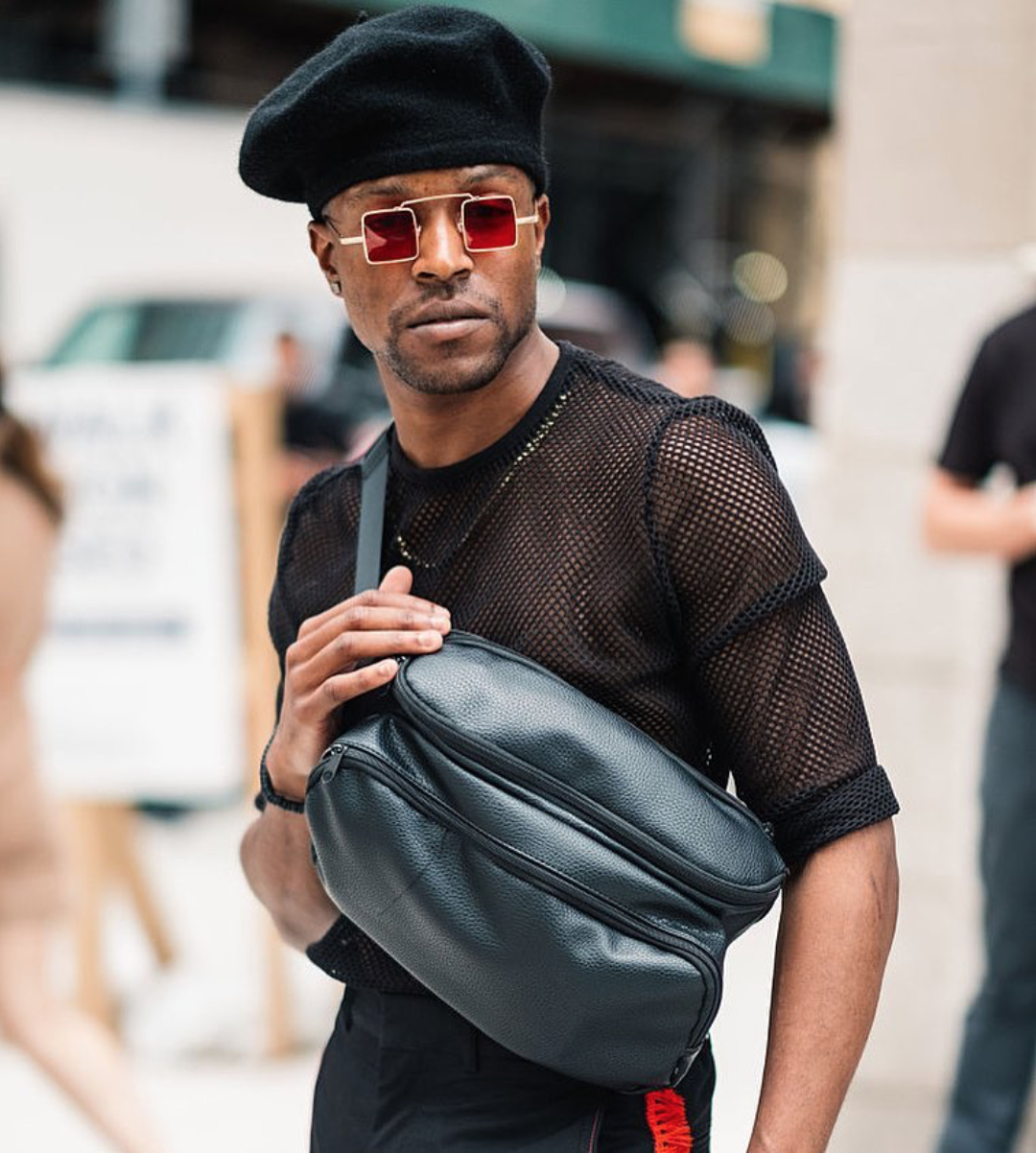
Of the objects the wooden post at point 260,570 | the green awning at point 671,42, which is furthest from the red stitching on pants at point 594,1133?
the green awning at point 671,42

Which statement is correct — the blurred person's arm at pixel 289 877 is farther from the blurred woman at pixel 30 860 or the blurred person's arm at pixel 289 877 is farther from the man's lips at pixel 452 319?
Result: the blurred woman at pixel 30 860

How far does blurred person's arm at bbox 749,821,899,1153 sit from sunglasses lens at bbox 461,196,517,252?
60cm

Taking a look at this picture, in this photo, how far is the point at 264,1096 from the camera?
4.93 m

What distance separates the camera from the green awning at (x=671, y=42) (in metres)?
18.8

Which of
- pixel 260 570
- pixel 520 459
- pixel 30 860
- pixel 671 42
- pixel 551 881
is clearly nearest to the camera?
pixel 551 881

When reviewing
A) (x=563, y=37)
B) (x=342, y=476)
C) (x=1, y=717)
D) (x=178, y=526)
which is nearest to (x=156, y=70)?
(x=563, y=37)

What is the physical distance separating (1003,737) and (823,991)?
1.98 metres

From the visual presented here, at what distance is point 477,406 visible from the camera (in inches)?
67.2

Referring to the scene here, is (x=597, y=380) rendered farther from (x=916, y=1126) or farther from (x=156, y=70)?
(x=156, y=70)

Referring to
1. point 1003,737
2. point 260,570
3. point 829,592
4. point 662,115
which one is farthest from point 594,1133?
point 662,115

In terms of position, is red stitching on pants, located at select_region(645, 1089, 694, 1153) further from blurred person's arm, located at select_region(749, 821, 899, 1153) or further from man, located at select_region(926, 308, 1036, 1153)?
man, located at select_region(926, 308, 1036, 1153)

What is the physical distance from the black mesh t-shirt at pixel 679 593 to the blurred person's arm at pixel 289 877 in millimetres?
327

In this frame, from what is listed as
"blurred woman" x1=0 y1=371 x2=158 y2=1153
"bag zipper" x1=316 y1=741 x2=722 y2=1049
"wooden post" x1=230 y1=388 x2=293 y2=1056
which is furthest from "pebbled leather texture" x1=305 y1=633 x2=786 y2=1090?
"wooden post" x1=230 y1=388 x2=293 y2=1056

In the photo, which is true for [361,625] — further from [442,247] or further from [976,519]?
[976,519]
